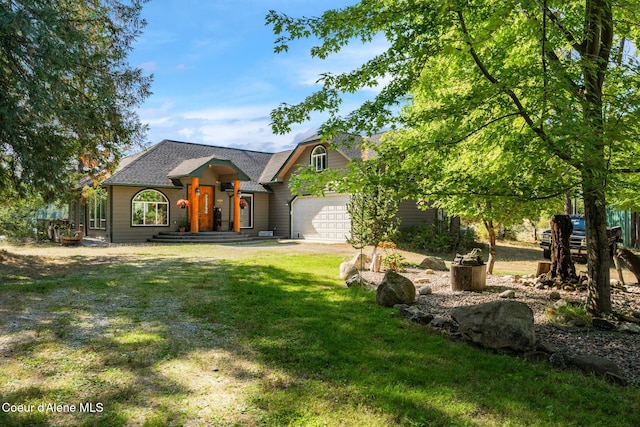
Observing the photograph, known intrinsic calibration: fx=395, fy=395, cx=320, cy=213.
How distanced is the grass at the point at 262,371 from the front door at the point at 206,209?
15.2 metres

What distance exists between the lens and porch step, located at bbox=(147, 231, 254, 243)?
19547 millimetres

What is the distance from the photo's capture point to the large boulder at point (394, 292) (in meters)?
6.38

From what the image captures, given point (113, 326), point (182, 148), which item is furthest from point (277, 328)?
point (182, 148)

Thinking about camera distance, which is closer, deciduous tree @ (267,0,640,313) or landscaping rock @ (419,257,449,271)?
deciduous tree @ (267,0,640,313)

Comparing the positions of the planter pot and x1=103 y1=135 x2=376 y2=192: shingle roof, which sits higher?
x1=103 y1=135 x2=376 y2=192: shingle roof

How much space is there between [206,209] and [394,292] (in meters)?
17.4

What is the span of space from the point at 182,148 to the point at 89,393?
899 inches

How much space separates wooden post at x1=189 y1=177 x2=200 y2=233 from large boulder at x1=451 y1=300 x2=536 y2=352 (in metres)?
17.7

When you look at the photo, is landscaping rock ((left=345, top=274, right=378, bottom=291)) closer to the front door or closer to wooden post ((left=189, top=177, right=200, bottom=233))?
wooden post ((left=189, top=177, right=200, bottom=233))

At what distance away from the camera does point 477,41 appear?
4.21 m

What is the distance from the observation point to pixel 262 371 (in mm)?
3701

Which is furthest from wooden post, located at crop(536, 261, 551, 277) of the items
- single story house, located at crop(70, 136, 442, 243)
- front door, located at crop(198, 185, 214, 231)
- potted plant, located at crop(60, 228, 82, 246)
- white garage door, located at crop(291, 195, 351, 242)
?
potted plant, located at crop(60, 228, 82, 246)

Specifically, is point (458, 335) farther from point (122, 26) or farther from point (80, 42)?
point (122, 26)

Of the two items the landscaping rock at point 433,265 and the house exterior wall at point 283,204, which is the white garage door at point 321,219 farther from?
the landscaping rock at point 433,265
